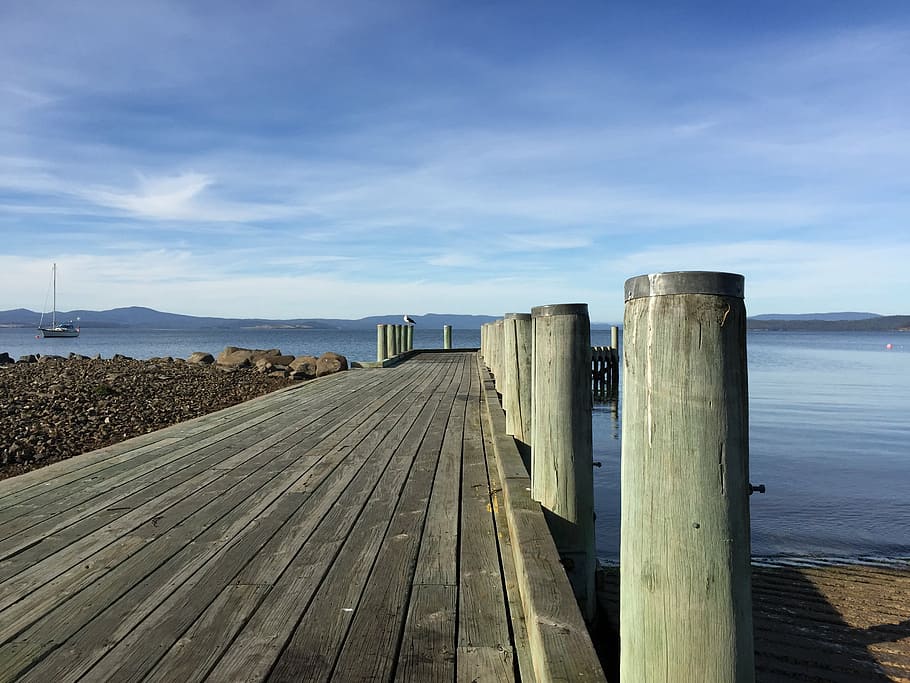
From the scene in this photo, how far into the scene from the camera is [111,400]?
11.5 metres

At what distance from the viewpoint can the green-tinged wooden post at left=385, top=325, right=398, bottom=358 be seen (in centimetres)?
1800

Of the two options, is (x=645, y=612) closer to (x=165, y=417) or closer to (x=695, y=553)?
(x=695, y=553)

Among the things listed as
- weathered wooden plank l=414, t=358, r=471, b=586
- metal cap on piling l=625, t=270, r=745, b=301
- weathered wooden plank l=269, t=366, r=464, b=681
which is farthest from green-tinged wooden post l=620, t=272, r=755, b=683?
weathered wooden plank l=414, t=358, r=471, b=586

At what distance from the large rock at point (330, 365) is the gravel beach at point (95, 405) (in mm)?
920

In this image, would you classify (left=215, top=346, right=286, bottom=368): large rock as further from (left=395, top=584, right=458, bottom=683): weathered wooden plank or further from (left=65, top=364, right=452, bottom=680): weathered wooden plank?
(left=395, top=584, right=458, bottom=683): weathered wooden plank

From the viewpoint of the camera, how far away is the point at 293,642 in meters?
2.24

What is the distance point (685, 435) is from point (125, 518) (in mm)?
3163

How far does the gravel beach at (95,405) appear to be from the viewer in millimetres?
7820

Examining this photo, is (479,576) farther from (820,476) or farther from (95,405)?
(820,476)

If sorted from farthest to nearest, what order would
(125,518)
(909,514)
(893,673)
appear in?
(909,514) → (893,673) → (125,518)

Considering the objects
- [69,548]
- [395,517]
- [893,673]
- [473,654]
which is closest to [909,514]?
[893,673]

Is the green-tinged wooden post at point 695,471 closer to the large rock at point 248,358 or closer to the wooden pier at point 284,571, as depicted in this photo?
the wooden pier at point 284,571

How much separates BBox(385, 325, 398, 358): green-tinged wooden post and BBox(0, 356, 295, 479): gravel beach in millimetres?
2856

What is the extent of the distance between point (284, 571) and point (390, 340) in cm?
1524
